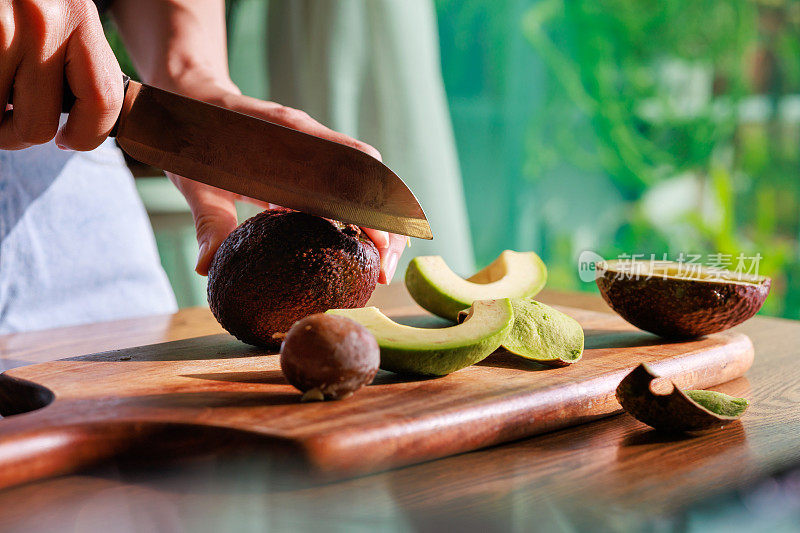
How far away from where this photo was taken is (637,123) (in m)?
4.90

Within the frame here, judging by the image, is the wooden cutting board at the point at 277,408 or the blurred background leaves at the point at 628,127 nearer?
the wooden cutting board at the point at 277,408

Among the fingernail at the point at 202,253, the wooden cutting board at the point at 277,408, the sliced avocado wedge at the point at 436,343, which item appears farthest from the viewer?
the fingernail at the point at 202,253

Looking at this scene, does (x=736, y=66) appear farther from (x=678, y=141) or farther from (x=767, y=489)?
(x=767, y=489)

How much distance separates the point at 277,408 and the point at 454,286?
24.1 inches

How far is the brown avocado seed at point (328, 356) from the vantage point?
0.93m

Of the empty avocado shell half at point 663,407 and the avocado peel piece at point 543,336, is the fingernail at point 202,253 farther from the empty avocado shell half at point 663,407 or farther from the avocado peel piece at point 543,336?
the empty avocado shell half at point 663,407

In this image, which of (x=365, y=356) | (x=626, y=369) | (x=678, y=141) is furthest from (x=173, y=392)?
(x=678, y=141)

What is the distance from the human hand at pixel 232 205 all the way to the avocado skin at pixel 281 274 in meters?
0.13

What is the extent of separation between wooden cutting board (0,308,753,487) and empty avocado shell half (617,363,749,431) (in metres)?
0.08

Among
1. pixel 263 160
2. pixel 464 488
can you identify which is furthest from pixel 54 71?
pixel 464 488

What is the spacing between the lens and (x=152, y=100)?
1250 millimetres

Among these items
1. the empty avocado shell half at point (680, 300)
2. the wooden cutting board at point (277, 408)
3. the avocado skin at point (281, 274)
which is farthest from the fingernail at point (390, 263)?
the empty avocado shell half at point (680, 300)

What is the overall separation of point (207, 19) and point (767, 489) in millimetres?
1745

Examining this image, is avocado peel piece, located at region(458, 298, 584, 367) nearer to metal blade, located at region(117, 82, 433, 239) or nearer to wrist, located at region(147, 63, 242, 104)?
metal blade, located at region(117, 82, 433, 239)
